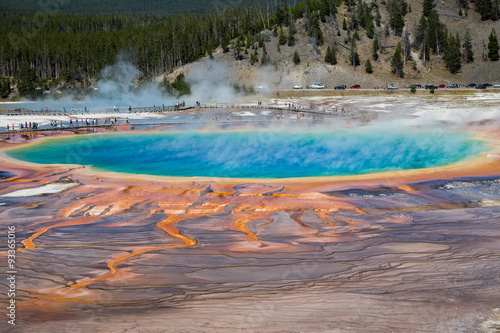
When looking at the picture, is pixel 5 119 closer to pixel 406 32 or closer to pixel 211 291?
pixel 211 291

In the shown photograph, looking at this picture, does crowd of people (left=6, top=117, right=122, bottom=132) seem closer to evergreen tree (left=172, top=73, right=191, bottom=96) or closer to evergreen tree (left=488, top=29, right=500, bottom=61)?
evergreen tree (left=172, top=73, right=191, bottom=96)

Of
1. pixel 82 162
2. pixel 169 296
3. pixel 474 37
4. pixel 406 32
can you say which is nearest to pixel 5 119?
pixel 82 162

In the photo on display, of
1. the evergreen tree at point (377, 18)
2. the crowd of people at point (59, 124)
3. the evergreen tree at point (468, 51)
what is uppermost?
the evergreen tree at point (377, 18)

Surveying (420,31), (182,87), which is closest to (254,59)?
(182,87)

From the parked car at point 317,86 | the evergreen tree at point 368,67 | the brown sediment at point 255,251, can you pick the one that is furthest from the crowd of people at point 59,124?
the evergreen tree at point 368,67

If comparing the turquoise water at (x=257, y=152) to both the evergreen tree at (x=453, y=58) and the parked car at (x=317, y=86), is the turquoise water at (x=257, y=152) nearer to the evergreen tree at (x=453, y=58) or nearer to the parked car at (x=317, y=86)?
the parked car at (x=317, y=86)

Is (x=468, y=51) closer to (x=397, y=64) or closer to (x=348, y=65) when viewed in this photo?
(x=397, y=64)
